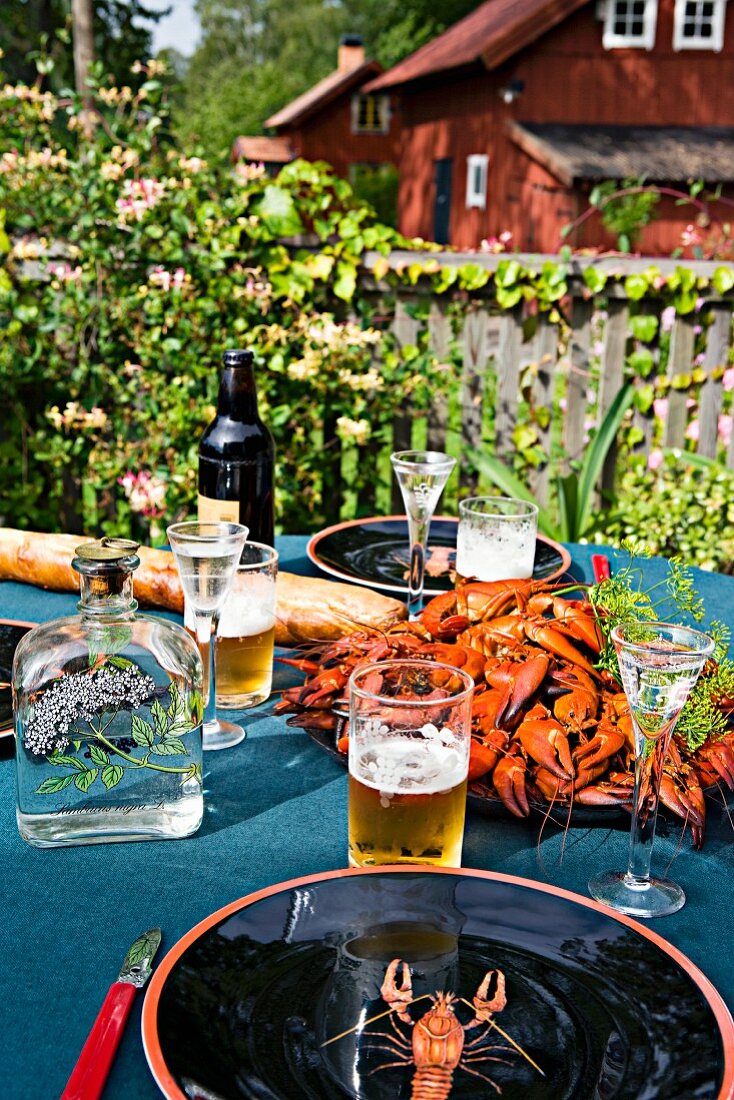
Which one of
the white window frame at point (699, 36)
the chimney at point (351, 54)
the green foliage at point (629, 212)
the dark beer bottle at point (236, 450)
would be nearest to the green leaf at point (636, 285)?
the dark beer bottle at point (236, 450)

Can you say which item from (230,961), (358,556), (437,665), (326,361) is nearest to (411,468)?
(358,556)

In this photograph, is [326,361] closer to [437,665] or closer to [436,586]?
[436,586]

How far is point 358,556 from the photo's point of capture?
81.1 inches

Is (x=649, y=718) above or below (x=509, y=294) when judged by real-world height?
below

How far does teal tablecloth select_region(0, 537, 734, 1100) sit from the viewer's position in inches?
33.7

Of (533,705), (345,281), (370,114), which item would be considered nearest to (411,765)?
(533,705)

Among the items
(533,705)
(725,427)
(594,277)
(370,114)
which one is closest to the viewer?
(533,705)

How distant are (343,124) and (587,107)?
49.7ft

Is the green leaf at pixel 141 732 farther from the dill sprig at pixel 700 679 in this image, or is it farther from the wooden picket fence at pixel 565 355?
the wooden picket fence at pixel 565 355

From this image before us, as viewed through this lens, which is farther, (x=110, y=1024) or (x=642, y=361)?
(x=642, y=361)

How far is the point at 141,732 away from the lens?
1.12 metres

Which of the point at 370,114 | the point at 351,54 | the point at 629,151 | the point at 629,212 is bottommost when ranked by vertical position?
the point at 629,212

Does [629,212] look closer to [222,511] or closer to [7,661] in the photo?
[222,511]

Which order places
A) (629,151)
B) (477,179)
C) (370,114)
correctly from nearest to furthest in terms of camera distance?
1. (629,151)
2. (477,179)
3. (370,114)
